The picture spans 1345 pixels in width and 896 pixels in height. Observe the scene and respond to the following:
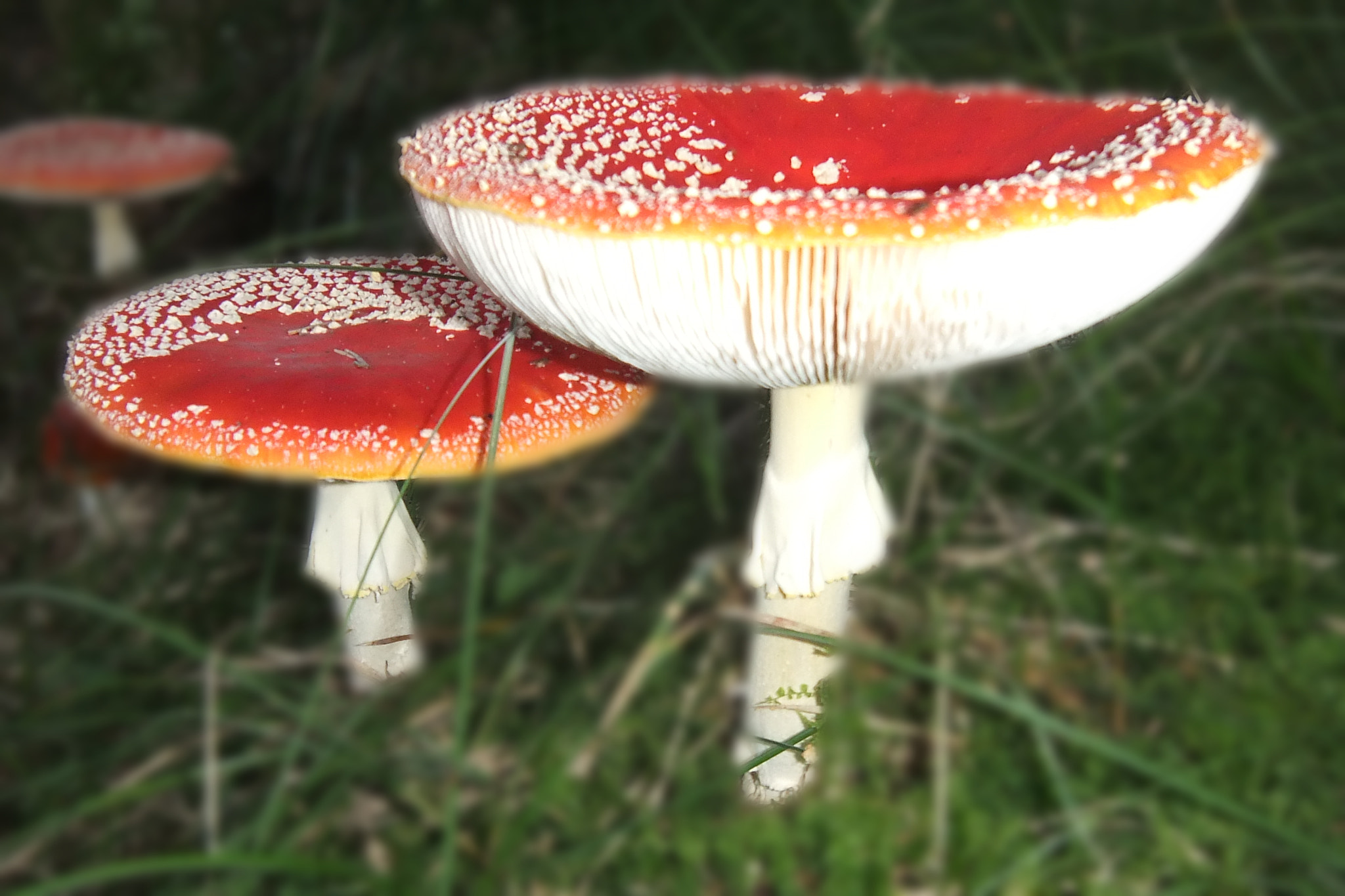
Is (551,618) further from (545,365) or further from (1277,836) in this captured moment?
(1277,836)

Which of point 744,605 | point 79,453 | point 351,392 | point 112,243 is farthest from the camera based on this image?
point 112,243

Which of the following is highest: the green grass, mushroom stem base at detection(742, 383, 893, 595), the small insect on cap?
the small insect on cap

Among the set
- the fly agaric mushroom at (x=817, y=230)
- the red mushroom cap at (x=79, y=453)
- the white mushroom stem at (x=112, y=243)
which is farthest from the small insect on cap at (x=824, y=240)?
the white mushroom stem at (x=112, y=243)

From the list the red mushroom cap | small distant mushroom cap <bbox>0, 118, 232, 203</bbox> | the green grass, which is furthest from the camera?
small distant mushroom cap <bbox>0, 118, 232, 203</bbox>

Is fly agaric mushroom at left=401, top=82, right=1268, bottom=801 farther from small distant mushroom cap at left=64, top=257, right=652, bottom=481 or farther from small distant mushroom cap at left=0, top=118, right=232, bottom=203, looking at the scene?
small distant mushroom cap at left=0, top=118, right=232, bottom=203

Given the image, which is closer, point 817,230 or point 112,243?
point 817,230

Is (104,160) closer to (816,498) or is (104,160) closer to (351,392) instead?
(351,392)

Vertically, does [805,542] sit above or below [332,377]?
below

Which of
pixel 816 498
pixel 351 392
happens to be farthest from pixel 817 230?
pixel 351 392

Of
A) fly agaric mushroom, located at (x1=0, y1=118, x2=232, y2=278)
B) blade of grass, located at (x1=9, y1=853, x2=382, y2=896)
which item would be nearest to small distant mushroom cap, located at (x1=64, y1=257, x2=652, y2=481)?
blade of grass, located at (x1=9, y1=853, x2=382, y2=896)
